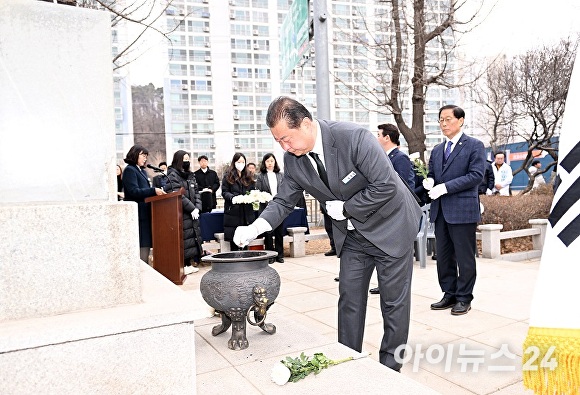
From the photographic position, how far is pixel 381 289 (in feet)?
9.75

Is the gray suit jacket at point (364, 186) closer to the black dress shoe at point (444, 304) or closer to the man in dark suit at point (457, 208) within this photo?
the man in dark suit at point (457, 208)

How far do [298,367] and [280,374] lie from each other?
118mm

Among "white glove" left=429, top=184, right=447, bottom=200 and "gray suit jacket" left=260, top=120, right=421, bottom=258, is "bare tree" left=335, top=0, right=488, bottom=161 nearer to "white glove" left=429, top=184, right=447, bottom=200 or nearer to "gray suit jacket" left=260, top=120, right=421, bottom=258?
"white glove" left=429, top=184, right=447, bottom=200

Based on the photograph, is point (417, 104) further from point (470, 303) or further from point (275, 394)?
point (275, 394)

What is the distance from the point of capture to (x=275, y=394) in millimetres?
2238

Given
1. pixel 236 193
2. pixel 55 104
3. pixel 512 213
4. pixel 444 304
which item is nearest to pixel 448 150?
pixel 444 304

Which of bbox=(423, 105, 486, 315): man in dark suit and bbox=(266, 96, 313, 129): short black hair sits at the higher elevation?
bbox=(266, 96, 313, 129): short black hair

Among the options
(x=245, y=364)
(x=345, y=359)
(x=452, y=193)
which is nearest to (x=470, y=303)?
(x=452, y=193)

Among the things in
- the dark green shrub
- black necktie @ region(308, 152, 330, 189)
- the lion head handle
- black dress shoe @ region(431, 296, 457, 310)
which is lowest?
black dress shoe @ region(431, 296, 457, 310)

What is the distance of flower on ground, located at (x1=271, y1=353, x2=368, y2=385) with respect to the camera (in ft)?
7.54

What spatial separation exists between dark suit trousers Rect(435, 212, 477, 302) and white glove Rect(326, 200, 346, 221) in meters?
2.08

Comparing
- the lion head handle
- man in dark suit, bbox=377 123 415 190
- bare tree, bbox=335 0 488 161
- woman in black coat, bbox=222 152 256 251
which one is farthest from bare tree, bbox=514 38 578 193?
the lion head handle

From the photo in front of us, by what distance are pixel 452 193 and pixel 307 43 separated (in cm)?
297

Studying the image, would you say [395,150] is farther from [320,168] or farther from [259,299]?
[259,299]
